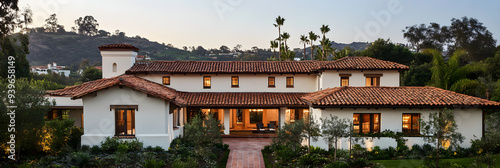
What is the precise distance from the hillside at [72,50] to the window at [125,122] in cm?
7150

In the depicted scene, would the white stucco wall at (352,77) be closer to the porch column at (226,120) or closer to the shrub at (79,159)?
the porch column at (226,120)

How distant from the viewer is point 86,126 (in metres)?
17.0

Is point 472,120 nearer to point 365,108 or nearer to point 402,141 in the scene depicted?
point 402,141

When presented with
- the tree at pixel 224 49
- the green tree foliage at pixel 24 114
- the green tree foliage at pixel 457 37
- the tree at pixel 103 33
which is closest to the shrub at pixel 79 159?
the green tree foliage at pixel 24 114

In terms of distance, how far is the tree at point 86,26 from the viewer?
10919 centimetres

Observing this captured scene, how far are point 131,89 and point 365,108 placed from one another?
1200 centimetres

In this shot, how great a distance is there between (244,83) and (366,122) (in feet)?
34.2

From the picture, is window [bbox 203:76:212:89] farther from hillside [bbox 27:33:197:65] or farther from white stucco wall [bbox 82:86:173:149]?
hillside [bbox 27:33:197:65]

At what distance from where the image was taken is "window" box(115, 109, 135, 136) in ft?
56.2

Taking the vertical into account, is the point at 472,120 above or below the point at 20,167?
above

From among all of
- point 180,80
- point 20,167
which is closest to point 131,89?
point 20,167

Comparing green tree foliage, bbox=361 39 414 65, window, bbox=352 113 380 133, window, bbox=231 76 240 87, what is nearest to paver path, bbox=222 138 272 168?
window, bbox=231 76 240 87

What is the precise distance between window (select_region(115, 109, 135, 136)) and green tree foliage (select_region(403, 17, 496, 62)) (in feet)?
157

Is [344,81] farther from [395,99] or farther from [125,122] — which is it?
[125,122]
